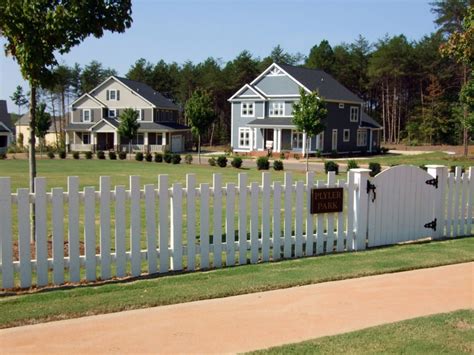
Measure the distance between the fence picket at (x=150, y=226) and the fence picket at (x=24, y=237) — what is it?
4.81ft

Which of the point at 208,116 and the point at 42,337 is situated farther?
the point at 208,116

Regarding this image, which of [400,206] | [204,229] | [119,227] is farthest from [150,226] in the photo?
[400,206]

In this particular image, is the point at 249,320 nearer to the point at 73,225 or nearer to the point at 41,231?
the point at 73,225

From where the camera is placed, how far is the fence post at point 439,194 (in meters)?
10.0

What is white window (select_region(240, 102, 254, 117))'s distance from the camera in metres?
56.8

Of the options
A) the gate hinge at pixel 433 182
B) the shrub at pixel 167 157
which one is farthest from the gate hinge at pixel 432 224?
the shrub at pixel 167 157

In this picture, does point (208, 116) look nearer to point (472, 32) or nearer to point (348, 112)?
point (348, 112)

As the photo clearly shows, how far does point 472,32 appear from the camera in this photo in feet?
37.9

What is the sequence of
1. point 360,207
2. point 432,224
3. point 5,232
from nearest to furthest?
point 5,232, point 360,207, point 432,224

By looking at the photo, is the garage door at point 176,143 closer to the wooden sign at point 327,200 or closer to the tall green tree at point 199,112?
the tall green tree at point 199,112

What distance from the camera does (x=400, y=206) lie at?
9.61m

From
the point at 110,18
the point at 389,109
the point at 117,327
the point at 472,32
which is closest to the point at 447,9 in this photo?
the point at 389,109

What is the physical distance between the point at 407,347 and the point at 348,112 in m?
53.7

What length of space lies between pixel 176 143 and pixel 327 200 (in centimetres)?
5845
